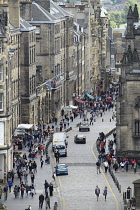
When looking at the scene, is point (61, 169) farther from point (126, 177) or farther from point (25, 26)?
point (25, 26)

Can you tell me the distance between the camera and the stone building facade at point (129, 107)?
112 metres

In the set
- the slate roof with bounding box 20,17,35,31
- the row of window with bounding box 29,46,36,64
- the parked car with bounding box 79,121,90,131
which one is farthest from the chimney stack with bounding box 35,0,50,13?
the parked car with bounding box 79,121,90,131

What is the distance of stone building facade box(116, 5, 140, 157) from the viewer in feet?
368

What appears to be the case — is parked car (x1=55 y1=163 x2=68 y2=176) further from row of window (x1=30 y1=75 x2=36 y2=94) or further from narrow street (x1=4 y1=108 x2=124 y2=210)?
row of window (x1=30 y1=75 x2=36 y2=94)

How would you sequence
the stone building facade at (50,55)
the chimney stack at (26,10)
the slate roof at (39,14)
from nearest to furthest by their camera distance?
the chimney stack at (26,10)
the stone building facade at (50,55)
the slate roof at (39,14)

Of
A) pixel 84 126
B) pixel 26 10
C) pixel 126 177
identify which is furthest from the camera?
pixel 26 10

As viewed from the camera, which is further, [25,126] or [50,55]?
[50,55]

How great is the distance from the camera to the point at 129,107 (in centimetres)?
11275

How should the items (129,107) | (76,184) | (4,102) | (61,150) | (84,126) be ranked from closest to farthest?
(76,184) < (4,102) < (129,107) < (61,150) < (84,126)

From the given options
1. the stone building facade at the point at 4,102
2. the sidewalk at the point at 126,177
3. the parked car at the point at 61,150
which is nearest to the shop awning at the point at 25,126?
the parked car at the point at 61,150

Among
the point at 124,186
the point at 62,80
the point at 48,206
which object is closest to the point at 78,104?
the point at 62,80

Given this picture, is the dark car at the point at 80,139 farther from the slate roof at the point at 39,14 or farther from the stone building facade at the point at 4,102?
the stone building facade at the point at 4,102

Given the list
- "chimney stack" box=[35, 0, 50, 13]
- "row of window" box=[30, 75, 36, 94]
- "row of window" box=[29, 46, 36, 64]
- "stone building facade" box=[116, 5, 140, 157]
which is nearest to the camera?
"stone building facade" box=[116, 5, 140, 157]

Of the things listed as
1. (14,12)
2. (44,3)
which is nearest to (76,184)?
(14,12)
